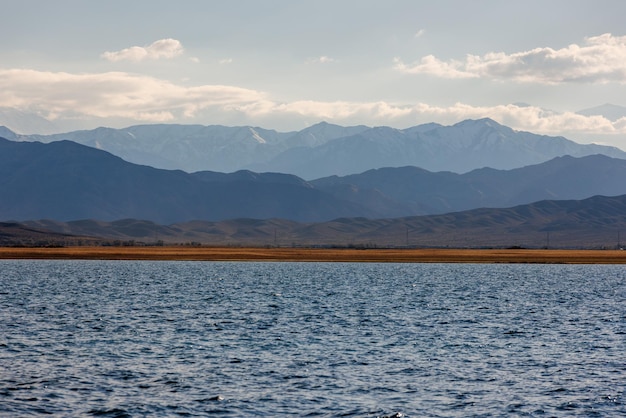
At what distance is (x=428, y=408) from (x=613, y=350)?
1986cm

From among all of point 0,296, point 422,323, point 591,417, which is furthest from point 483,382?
point 0,296

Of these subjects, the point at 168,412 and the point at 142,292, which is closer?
the point at 168,412

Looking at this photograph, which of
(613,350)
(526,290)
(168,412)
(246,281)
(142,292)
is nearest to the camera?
(168,412)

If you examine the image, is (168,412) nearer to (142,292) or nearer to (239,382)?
(239,382)

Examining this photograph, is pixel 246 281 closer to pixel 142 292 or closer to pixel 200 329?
pixel 142 292

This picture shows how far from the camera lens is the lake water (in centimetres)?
3519

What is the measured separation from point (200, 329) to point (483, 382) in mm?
22704

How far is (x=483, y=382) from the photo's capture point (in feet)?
131

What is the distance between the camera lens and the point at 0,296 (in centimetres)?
7994

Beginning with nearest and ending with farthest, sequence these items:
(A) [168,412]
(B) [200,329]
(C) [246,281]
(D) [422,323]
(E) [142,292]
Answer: (A) [168,412] → (B) [200,329] → (D) [422,323] → (E) [142,292] → (C) [246,281]

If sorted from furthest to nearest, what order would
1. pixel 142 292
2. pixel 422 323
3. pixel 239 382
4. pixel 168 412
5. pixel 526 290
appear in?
pixel 526 290, pixel 142 292, pixel 422 323, pixel 239 382, pixel 168 412

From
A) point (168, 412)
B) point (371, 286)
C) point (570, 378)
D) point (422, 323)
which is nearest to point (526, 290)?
point (371, 286)

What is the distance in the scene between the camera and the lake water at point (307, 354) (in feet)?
115

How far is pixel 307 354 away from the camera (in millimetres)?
46656
